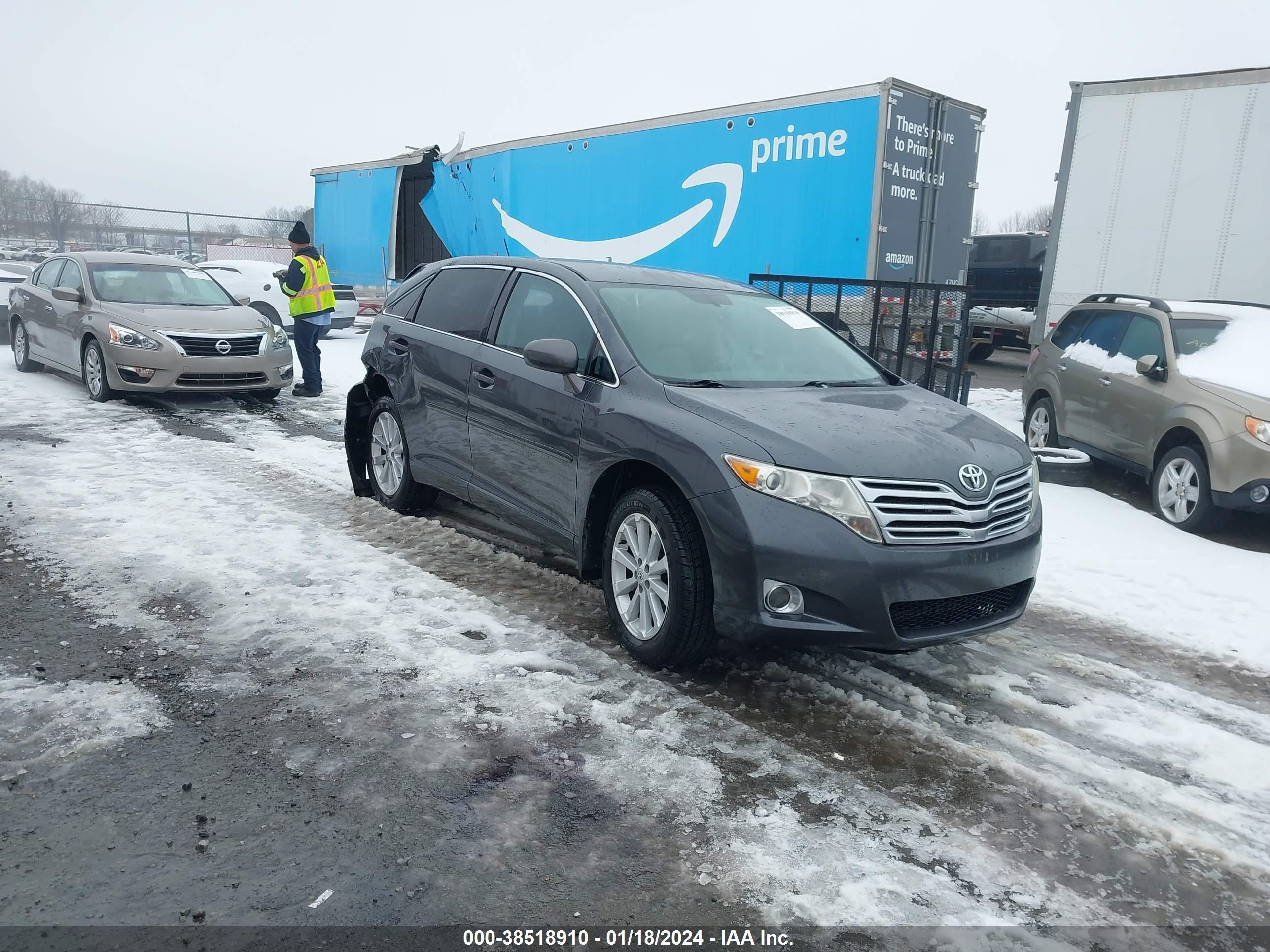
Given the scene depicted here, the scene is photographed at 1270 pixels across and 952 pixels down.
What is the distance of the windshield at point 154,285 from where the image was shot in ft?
34.5

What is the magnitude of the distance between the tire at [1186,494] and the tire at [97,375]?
9648 mm

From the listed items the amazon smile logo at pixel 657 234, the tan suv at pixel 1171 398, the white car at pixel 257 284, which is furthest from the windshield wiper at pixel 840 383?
the white car at pixel 257 284

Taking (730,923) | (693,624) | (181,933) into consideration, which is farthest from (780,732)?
(181,933)

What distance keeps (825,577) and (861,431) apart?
713mm

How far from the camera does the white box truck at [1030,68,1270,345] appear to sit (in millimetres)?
9695

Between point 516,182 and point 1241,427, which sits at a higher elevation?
point 516,182

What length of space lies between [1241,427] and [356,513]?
6.11m

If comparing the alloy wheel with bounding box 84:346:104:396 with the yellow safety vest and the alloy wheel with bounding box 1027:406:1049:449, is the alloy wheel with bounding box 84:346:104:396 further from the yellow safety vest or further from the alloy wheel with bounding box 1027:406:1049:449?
the alloy wheel with bounding box 1027:406:1049:449

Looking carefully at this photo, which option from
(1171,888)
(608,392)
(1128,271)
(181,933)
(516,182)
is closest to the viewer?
(181,933)

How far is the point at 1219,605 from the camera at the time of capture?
5461 mm

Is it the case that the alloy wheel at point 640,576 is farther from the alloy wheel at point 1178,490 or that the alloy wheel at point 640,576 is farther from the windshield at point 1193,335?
the windshield at point 1193,335

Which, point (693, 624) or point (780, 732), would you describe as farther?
point (693, 624)

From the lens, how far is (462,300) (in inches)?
227

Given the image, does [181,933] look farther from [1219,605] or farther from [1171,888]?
[1219,605]
